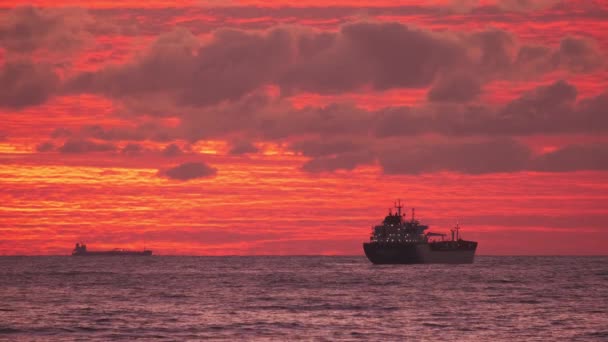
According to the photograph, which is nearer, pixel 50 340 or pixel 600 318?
pixel 50 340

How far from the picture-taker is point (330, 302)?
103000 millimetres

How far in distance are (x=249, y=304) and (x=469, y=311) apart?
78.4 feet

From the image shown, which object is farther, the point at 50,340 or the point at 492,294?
the point at 492,294

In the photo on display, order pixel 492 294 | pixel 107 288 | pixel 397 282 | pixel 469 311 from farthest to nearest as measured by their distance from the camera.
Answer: pixel 397 282
pixel 107 288
pixel 492 294
pixel 469 311

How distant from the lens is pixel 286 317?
278 feet

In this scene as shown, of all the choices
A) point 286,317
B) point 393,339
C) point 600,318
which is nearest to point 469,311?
point 600,318

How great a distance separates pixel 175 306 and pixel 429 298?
30888 millimetres

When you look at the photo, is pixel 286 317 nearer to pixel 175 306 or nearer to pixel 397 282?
pixel 175 306

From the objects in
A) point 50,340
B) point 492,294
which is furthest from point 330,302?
point 50,340

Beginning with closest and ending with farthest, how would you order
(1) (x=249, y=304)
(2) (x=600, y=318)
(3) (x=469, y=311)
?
(2) (x=600, y=318) → (3) (x=469, y=311) → (1) (x=249, y=304)

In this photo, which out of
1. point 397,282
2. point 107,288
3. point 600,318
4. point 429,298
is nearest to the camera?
point 600,318

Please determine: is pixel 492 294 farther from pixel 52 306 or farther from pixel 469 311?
pixel 52 306

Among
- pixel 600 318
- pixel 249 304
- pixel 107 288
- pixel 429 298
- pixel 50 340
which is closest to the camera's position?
pixel 50 340

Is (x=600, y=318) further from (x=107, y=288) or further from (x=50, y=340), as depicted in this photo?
(x=107, y=288)
